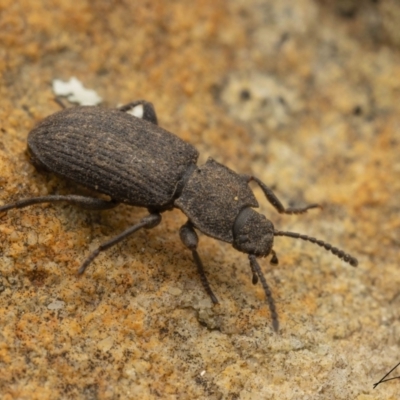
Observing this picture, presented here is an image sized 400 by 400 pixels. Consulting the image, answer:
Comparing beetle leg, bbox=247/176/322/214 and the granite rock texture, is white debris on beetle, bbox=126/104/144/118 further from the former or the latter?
beetle leg, bbox=247/176/322/214

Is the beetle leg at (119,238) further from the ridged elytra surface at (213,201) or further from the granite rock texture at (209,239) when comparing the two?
the ridged elytra surface at (213,201)

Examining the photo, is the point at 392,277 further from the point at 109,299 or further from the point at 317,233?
the point at 109,299

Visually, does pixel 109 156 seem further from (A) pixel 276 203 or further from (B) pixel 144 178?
(A) pixel 276 203

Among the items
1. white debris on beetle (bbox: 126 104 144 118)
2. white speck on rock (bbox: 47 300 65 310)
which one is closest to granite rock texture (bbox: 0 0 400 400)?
white speck on rock (bbox: 47 300 65 310)

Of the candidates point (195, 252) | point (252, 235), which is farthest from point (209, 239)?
point (252, 235)

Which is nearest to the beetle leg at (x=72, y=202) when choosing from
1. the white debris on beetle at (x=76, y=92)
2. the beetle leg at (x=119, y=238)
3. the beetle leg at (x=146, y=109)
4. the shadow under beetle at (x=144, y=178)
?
the shadow under beetle at (x=144, y=178)

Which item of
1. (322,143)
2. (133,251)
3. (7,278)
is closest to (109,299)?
(133,251)
